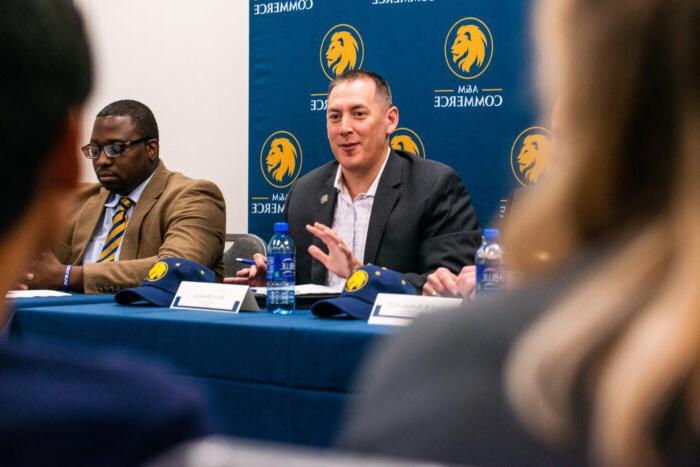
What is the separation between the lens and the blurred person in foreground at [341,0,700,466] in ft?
→ 1.61

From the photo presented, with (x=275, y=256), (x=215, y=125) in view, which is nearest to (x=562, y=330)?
(x=275, y=256)

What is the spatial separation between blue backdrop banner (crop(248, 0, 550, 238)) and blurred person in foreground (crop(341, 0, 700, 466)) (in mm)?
3190

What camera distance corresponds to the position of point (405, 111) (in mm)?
4109

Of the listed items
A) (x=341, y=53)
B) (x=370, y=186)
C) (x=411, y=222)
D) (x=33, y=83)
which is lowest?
(x=411, y=222)

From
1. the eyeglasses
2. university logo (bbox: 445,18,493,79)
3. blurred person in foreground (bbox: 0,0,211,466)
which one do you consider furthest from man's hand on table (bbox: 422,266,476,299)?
blurred person in foreground (bbox: 0,0,211,466)

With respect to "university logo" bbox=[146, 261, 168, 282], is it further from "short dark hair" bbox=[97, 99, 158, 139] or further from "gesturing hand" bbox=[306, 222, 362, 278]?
"short dark hair" bbox=[97, 99, 158, 139]

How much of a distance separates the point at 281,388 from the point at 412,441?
1603 mm

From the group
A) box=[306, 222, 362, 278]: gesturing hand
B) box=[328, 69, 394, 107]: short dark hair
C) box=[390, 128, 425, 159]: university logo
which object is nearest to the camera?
box=[306, 222, 362, 278]: gesturing hand

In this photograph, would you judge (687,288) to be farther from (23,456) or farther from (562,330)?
(23,456)

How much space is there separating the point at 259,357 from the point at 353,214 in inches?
60.5

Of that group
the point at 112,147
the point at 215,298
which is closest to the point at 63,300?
the point at 215,298

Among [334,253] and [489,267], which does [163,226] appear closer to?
[334,253]

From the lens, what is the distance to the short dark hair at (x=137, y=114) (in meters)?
3.85

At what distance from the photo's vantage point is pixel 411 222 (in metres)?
3.42
